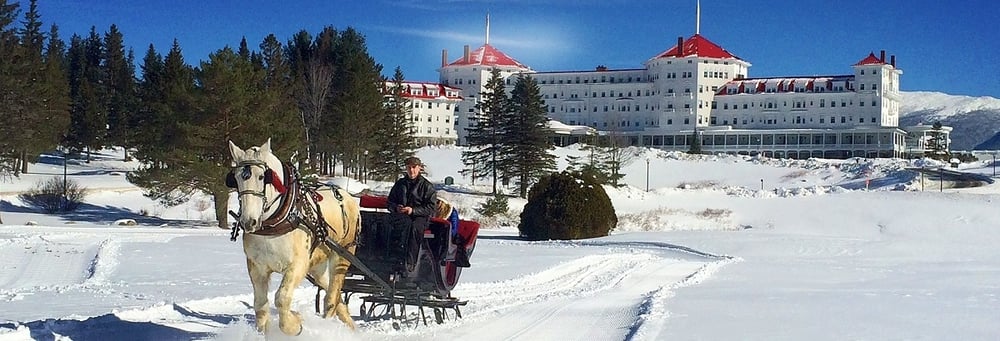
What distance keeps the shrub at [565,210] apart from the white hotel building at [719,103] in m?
71.6

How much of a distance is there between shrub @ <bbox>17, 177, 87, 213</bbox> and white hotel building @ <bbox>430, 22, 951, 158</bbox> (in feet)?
203

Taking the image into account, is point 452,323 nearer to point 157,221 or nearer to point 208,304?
point 208,304

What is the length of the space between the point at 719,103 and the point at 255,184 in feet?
387

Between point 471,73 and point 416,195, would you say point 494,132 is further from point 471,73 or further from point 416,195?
point 471,73

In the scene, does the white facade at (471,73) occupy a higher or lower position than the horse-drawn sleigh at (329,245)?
higher

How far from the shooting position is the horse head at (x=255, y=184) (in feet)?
24.2

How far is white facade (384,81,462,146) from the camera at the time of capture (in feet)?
416

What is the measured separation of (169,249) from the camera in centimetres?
2223

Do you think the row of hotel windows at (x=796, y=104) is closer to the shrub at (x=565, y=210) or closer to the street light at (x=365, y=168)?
the street light at (x=365, y=168)

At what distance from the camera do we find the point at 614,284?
16.9m

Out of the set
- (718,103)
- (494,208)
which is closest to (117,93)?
(494,208)

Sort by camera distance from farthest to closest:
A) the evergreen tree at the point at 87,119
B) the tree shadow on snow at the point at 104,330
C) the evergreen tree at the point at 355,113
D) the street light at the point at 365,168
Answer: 1. the evergreen tree at the point at 87,119
2. the street light at the point at 365,168
3. the evergreen tree at the point at 355,113
4. the tree shadow on snow at the point at 104,330

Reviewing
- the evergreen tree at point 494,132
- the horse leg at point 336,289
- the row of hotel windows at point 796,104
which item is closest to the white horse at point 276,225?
→ the horse leg at point 336,289

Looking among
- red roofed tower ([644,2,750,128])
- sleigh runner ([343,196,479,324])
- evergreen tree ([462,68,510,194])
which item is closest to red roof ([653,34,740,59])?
red roofed tower ([644,2,750,128])
